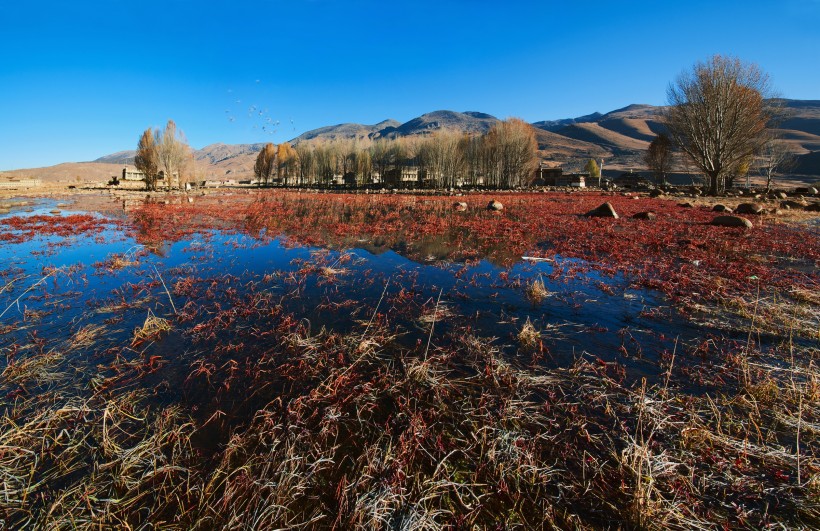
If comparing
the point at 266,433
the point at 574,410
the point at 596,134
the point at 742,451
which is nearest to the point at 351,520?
the point at 266,433

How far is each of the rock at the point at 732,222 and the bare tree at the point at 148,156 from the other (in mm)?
78482

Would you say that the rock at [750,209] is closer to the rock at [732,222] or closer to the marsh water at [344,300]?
the rock at [732,222]

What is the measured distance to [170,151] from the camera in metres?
58.8

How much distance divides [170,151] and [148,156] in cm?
364

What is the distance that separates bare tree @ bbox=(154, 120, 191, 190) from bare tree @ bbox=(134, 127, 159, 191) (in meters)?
0.60

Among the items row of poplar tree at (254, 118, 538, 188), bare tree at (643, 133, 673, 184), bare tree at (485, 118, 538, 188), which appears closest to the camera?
bare tree at (643, 133, 673, 184)

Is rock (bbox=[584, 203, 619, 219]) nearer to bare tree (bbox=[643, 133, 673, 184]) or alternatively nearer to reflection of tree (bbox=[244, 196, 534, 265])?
reflection of tree (bbox=[244, 196, 534, 265])

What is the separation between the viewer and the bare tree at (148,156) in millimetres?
57812

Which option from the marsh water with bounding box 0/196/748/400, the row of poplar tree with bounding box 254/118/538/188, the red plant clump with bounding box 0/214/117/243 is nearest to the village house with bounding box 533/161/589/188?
the row of poplar tree with bounding box 254/118/538/188

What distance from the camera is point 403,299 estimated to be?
7.97 meters

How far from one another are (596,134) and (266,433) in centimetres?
24490

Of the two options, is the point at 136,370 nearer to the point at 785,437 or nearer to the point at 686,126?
the point at 785,437

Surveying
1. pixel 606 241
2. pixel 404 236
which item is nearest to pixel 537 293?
pixel 606 241

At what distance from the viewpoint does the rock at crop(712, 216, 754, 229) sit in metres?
17.5
